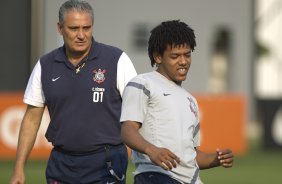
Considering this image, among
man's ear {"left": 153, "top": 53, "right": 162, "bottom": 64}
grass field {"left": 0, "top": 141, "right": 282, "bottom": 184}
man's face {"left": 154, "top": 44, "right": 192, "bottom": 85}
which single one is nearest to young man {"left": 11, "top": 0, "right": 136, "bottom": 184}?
man's ear {"left": 153, "top": 53, "right": 162, "bottom": 64}

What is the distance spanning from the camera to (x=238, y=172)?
61.7 ft

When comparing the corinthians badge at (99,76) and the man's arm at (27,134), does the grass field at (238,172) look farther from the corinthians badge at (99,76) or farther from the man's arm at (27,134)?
the corinthians badge at (99,76)

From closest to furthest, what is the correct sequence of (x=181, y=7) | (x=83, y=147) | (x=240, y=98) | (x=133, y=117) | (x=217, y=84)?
(x=133, y=117) < (x=83, y=147) < (x=240, y=98) < (x=181, y=7) < (x=217, y=84)

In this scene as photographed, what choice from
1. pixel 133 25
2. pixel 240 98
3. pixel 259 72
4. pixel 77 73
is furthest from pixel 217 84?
pixel 77 73

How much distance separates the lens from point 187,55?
6.97 meters

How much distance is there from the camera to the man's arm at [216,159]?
6.98m

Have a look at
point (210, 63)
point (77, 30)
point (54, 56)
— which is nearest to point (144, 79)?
point (77, 30)

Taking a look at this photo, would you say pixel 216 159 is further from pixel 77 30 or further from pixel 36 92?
pixel 36 92

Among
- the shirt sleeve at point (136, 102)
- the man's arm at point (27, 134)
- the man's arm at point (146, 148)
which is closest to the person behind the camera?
the man's arm at point (146, 148)

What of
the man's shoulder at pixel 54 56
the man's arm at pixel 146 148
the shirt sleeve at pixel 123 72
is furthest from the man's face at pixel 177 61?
the man's shoulder at pixel 54 56

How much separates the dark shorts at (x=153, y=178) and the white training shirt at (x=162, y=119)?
0.08 ft

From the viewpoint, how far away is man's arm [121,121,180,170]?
630 cm

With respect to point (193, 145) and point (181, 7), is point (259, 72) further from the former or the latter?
point (193, 145)

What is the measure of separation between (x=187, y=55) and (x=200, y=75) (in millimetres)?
32715
